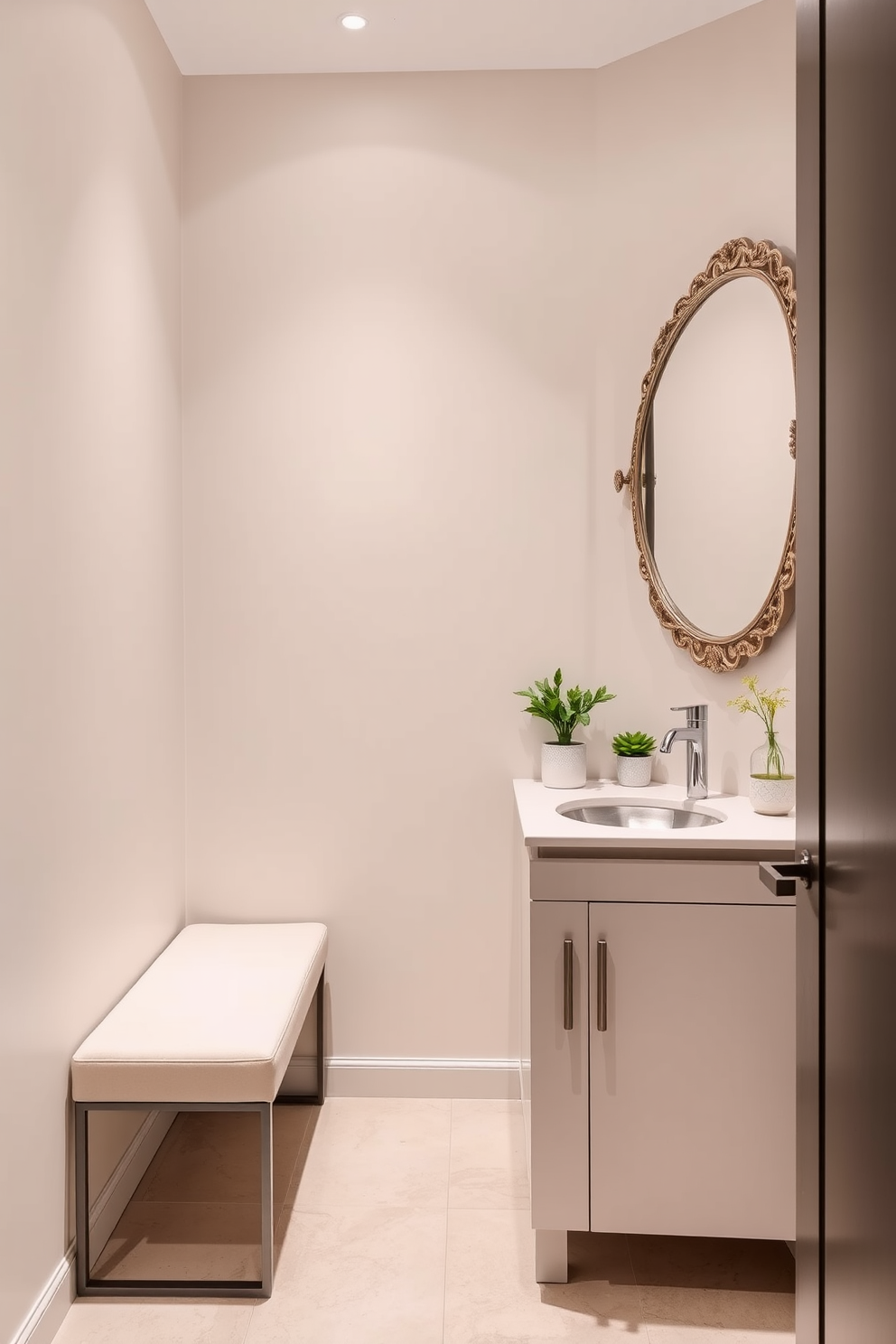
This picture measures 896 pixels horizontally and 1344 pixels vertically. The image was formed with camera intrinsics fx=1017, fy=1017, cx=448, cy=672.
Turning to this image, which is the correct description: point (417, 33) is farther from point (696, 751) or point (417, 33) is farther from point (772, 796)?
point (772, 796)

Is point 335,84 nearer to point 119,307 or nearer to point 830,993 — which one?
point 119,307

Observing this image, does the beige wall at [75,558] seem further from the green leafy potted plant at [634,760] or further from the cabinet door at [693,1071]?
the green leafy potted plant at [634,760]

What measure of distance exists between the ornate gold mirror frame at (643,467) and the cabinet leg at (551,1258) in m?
1.27

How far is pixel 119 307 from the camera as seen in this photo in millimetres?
2162

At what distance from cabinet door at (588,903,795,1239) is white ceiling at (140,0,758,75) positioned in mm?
2035

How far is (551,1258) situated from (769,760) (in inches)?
43.6

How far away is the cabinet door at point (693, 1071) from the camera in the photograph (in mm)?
1907

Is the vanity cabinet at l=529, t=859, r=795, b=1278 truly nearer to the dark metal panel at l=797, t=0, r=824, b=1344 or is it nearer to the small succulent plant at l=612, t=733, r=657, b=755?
the small succulent plant at l=612, t=733, r=657, b=755

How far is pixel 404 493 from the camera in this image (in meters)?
2.64

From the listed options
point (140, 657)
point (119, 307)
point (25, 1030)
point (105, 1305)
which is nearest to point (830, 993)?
point (25, 1030)

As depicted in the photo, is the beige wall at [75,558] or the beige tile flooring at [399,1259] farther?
the beige tile flooring at [399,1259]

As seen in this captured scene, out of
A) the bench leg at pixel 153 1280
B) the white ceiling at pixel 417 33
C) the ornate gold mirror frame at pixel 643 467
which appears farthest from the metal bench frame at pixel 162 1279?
the white ceiling at pixel 417 33

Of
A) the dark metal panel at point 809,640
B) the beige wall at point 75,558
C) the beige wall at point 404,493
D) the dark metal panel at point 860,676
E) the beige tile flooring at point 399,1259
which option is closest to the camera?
the dark metal panel at point 860,676

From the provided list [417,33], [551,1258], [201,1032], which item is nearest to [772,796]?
[551,1258]
